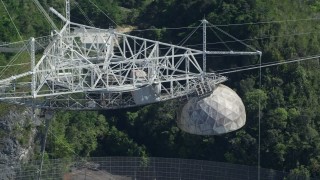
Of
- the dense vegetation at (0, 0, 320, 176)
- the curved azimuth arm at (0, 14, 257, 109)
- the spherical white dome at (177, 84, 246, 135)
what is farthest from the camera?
the dense vegetation at (0, 0, 320, 176)

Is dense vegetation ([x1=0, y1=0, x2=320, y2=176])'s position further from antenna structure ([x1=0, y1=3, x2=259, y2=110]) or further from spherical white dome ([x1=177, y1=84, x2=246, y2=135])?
antenna structure ([x1=0, y1=3, x2=259, y2=110])

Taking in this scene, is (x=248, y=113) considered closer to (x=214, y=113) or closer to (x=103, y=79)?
(x=214, y=113)

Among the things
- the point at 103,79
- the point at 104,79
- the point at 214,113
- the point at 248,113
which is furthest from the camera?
the point at 248,113

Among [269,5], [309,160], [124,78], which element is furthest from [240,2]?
[124,78]

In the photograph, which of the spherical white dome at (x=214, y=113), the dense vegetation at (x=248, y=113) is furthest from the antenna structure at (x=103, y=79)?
the dense vegetation at (x=248, y=113)

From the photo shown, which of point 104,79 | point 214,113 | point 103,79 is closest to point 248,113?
point 214,113

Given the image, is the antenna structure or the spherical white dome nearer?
the antenna structure

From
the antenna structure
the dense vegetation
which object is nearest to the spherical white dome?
the antenna structure
